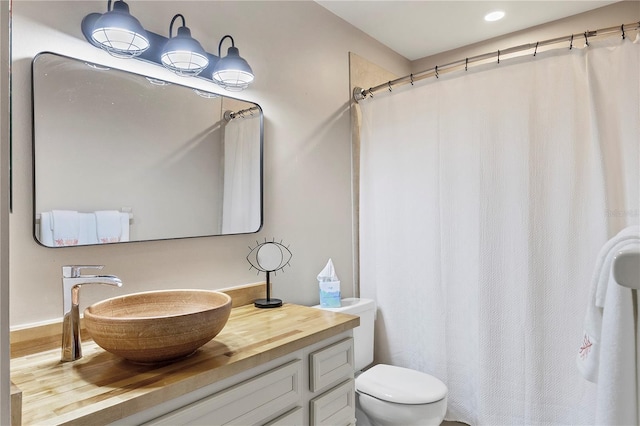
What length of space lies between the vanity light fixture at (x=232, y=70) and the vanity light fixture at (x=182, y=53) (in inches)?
4.5

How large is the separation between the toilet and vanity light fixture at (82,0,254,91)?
127cm

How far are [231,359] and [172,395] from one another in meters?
0.20

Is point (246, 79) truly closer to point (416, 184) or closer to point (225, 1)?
point (225, 1)

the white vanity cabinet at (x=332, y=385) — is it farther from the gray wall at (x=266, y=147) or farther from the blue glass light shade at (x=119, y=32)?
the blue glass light shade at (x=119, y=32)

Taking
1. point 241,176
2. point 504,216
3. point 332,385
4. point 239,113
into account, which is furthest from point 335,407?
point 239,113

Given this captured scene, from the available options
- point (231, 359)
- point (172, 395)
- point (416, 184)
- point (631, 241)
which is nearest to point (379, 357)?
point (416, 184)

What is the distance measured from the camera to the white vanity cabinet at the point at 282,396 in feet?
3.39

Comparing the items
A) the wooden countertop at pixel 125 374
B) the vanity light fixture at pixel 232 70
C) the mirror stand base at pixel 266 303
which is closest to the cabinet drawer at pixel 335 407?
the wooden countertop at pixel 125 374

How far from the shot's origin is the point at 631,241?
790 millimetres

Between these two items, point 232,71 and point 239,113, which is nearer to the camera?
point 232,71

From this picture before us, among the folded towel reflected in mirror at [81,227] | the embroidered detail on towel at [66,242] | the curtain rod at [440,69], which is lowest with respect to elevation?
the embroidered detail on towel at [66,242]

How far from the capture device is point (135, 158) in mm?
1484

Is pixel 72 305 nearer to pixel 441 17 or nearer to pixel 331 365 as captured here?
pixel 331 365

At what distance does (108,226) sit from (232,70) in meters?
0.83
